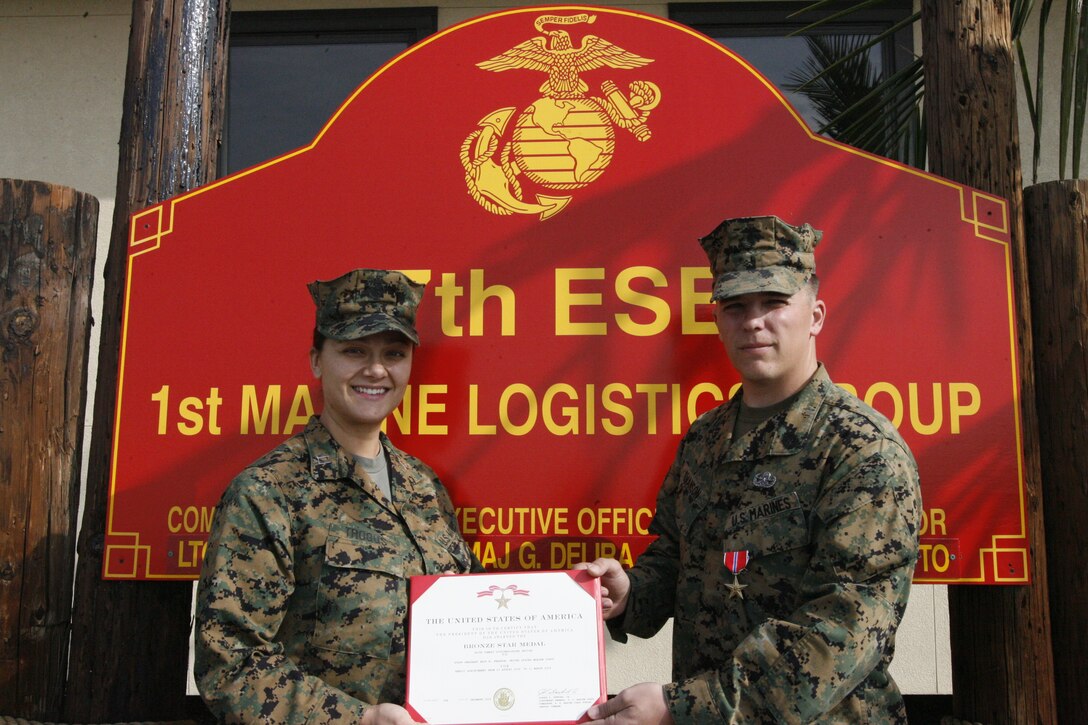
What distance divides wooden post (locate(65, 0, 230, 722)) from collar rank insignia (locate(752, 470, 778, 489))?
67.0 inches

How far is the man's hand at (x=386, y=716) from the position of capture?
1.95 meters

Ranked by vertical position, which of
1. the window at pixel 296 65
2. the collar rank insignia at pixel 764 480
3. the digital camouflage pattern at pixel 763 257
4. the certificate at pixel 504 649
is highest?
the window at pixel 296 65

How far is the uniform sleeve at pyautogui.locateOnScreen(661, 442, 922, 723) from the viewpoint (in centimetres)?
189

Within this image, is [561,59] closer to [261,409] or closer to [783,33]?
[261,409]

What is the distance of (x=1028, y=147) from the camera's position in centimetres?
482

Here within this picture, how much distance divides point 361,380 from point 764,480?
984mm

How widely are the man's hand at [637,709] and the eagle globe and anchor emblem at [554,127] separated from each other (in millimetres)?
1407

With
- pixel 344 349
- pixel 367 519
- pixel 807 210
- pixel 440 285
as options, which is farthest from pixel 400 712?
pixel 807 210

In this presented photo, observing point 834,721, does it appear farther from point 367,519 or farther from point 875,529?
point 367,519

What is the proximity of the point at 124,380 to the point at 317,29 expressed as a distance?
2.88 m

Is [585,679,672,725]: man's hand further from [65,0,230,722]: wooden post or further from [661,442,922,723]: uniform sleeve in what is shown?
[65,0,230,722]: wooden post

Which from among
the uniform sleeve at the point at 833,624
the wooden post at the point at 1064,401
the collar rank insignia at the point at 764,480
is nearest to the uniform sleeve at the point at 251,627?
the uniform sleeve at the point at 833,624

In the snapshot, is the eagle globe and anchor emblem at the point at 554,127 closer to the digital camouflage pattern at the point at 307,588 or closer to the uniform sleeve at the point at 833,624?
the digital camouflage pattern at the point at 307,588

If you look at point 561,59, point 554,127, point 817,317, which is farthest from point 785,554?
point 561,59
